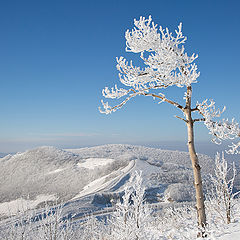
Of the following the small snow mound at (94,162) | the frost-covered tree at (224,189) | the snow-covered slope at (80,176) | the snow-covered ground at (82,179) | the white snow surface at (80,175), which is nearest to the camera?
the frost-covered tree at (224,189)

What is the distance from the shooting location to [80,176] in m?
Result: 59.8

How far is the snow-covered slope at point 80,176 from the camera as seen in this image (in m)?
42.2

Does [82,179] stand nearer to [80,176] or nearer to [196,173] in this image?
[80,176]

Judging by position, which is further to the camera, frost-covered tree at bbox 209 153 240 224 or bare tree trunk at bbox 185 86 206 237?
frost-covered tree at bbox 209 153 240 224

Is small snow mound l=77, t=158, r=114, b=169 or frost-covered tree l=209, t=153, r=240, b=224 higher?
frost-covered tree l=209, t=153, r=240, b=224

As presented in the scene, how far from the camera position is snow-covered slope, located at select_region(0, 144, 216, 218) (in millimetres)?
42219

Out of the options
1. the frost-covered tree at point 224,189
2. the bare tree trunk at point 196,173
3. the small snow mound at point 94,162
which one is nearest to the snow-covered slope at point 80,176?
the small snow mound at point 94,162

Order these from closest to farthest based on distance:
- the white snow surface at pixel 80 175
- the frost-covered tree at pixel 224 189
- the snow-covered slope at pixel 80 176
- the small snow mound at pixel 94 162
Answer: the frost-covered tree at pixel 224 189
the snow-covered slope at pixel 80 176
the white snow surface at pixel 80 175
the small snow mound at pixel 94 162

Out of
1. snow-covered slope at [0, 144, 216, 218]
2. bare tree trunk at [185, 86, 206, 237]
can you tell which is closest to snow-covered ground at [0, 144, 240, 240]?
snow-covered slope at [0, 144, 216, 218]

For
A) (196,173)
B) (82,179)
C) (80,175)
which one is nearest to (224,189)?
(196,173)

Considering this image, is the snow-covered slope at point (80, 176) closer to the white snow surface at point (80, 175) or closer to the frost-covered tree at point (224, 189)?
the white snow surface at point (80, 175)

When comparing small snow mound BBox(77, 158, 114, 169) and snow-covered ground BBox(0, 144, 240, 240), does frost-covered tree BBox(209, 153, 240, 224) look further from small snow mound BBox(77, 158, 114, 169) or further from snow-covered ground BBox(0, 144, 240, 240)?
small snow mound BBox(77, 158, 114, 169)

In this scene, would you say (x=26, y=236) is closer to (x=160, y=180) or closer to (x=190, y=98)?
(x=190, y=98)

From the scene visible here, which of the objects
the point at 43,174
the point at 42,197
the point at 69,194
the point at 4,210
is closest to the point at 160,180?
the point at 69,194
